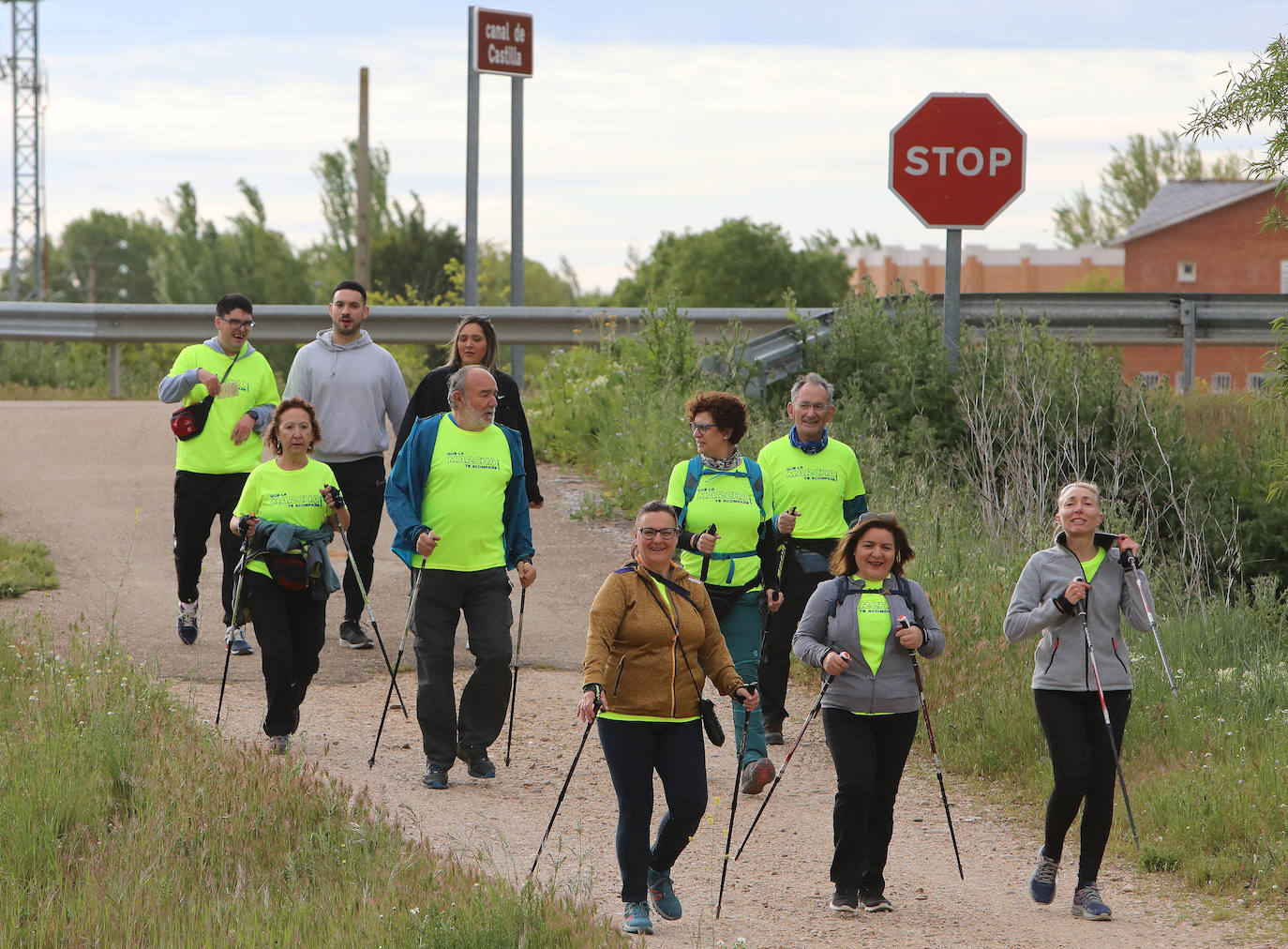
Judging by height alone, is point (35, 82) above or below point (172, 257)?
above

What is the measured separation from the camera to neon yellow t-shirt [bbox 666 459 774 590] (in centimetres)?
709

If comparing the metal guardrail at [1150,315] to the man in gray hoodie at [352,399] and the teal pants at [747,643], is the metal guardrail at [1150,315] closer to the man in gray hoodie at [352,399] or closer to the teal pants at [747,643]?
the man in gray hoodie at [352,399]

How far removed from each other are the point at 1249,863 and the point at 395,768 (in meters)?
3.92

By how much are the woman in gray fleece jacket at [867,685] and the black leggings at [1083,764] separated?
1.86 ft

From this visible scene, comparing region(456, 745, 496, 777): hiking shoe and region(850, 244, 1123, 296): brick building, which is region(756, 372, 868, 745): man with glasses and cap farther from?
region(850, 244, 1123, 296): brick building

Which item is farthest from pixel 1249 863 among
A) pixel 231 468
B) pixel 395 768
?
pixel 231 468

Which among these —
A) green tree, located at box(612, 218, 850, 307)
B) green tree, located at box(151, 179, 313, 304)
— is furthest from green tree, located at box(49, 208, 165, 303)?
green tree, located at box(612, 218, 850, 307)

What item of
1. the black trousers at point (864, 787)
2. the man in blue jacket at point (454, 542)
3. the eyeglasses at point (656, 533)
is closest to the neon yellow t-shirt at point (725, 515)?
the man in blue jacket at point (454, 542)

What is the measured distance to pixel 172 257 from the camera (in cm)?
5288

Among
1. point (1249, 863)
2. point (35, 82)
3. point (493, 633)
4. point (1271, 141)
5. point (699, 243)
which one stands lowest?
point (1249, 863)

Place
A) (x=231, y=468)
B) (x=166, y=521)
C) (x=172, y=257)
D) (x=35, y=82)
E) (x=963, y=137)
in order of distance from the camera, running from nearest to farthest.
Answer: (x=231, y=468), (x=963, y=137), (x=166, y=521), (x=35, y=82), (x=172, y=257)

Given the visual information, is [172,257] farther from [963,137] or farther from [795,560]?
[795,560]

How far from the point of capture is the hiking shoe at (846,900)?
5.83 metres

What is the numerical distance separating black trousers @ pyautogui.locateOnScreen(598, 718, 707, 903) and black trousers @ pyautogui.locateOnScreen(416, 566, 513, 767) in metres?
1.62
